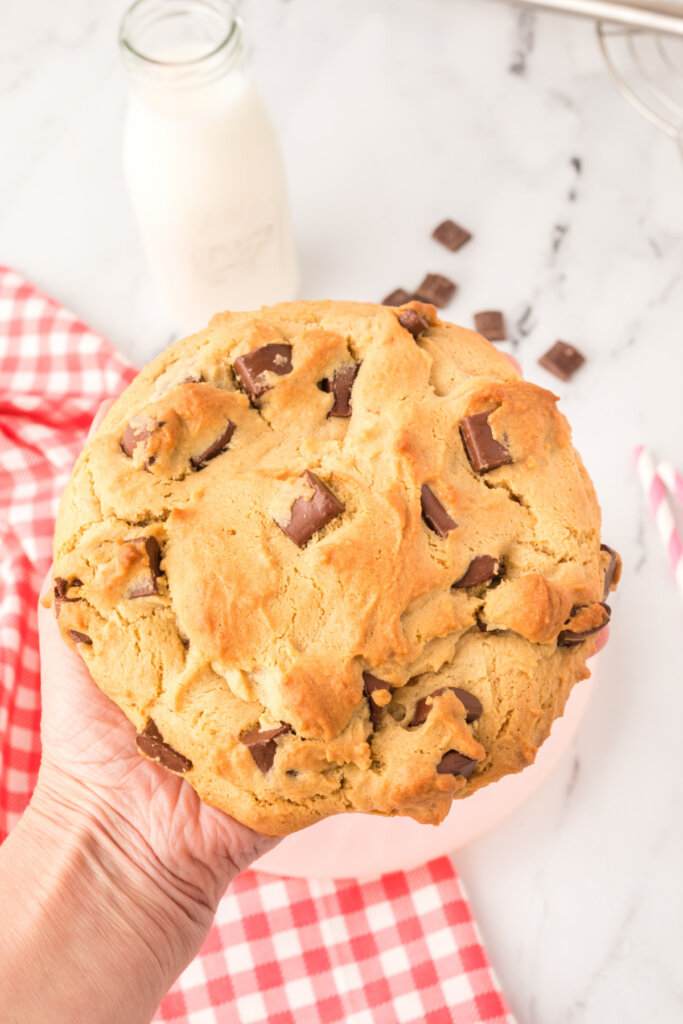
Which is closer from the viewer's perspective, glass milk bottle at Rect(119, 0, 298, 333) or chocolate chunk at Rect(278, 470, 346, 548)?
chocolate chunk at Rect(278, 470, 346, 548)

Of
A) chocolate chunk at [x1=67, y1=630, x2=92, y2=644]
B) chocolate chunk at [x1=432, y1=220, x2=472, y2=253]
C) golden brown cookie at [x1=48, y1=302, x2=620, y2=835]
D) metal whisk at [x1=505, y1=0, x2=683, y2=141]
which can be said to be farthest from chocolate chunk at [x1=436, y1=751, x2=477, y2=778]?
metal whisk at [x1=505, y1=0, x2=683, y2=141]

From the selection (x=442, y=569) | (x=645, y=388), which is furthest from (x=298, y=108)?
(x=442, y=569)

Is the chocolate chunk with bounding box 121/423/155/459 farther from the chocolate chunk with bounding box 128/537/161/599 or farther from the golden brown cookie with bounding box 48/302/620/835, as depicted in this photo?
the chocolate chunk with bounding box 128/537/161/599

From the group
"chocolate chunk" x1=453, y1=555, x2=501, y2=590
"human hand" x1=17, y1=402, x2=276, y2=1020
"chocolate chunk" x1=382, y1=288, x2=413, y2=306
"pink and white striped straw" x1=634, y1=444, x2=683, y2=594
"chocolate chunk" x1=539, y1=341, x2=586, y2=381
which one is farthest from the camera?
"chocolate chunk" x1=382, y1=288, x2=413, y2=306

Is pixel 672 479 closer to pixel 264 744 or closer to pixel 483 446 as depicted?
pixel 483 446

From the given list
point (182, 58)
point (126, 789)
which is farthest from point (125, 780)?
point (182, 58)

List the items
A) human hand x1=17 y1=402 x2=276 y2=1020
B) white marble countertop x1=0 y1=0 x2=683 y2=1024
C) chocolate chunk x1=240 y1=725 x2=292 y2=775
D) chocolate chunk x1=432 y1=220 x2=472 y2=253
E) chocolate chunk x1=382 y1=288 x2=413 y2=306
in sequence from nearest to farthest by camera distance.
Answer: chocolate chunk x1=240 y1=725 x2=292 y2=775
human hand x1=17 y1=402 x2=276 y2=1020
white marble countertop x1=0 y1=0 x2=683 y2=1024
chocolate chunk x1=382 y1=288 x2=413 y2=306
chocolate chunk x1=432 y1=220 x2=472 y2=253

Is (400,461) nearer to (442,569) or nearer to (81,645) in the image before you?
(442,569)
